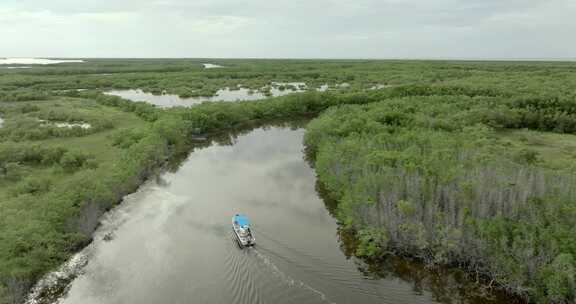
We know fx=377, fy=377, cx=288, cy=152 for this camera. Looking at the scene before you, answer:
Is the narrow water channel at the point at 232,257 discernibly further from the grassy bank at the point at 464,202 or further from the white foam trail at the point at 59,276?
the grassy bank at the point at 464,202

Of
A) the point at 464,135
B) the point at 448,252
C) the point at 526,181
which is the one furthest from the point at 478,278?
the point at 464,135

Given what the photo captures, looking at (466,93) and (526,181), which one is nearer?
(526,181)

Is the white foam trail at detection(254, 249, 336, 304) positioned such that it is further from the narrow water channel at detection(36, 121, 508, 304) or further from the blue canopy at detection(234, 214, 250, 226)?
the blue canopy at detection(234, 214, 250, 226)

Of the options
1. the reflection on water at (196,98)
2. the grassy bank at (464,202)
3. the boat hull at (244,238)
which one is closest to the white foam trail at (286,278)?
the boat hull at (244,238)

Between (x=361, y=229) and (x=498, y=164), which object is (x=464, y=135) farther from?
(x=361, y=229)

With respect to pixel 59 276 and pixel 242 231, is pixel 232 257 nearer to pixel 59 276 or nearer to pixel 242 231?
pixel 242 231

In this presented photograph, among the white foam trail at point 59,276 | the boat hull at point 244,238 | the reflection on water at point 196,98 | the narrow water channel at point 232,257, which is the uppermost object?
the reflection on water at point 196,98

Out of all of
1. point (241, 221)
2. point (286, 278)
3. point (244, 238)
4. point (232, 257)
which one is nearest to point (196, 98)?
point (241, 221)
